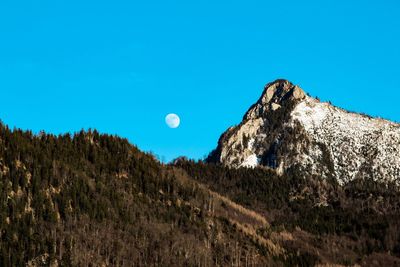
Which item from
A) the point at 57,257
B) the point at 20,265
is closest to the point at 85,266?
the point at 57,257

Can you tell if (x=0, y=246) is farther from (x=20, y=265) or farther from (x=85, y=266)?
(x=85, y=266)

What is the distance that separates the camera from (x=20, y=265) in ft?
614

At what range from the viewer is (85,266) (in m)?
200

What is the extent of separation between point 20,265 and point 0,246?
9556mm

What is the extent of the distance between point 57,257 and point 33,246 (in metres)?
7.93

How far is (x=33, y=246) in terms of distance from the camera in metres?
198

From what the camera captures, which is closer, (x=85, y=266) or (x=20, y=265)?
→ (x=20, y=265)

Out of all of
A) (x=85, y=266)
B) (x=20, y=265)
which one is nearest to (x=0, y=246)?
(x=20, y=265)

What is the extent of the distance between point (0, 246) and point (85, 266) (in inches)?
1018

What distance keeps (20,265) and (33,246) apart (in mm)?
12025

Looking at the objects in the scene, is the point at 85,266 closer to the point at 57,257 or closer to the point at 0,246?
the point at 57,257

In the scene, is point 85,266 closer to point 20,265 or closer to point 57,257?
A: point 57,257

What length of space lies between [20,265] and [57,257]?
46.9 feet

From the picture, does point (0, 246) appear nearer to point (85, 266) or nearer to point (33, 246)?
point (33, 246)
